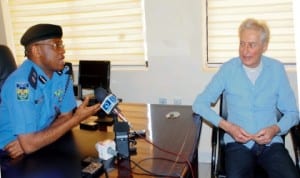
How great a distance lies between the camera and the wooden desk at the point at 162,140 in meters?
1.27

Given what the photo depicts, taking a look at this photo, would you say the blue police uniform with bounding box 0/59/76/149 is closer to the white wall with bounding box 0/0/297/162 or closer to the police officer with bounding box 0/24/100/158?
the police officer with bounding box 0/24/100/158

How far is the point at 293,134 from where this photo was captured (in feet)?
5.96

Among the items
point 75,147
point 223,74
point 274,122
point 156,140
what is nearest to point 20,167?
point 75,147

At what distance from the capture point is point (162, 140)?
154 centimetres

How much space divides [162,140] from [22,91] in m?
0.75

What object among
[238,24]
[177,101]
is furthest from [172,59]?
[238,24]

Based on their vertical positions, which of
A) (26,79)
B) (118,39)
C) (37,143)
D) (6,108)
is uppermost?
(118,39)

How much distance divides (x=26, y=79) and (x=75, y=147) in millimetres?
437

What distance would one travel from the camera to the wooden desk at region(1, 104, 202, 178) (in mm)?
1238

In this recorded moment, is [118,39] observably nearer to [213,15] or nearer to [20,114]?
[213,15]

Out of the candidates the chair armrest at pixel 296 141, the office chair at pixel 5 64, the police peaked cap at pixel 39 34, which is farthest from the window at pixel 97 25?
the chair armrest at pixel 296 141

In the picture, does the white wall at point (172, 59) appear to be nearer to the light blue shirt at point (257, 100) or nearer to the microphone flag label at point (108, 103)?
the light blue shirt at point (257, 100)

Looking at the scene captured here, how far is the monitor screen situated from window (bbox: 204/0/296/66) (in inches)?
37.6

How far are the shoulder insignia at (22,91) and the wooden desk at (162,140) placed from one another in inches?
13.5
